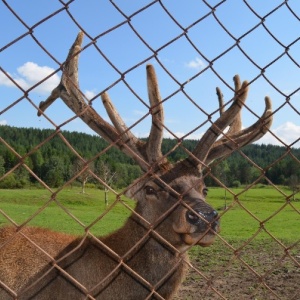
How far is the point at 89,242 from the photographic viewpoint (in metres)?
5.17

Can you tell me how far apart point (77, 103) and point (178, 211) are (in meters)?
1.45

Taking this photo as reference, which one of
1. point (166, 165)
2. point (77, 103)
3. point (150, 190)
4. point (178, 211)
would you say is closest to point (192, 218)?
point (178, 211)

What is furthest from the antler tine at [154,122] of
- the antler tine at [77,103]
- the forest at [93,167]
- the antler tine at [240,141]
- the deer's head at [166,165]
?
the forest at [93,167]

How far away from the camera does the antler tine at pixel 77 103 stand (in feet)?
11.7

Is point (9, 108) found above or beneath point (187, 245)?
above

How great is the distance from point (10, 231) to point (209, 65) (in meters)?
3.24

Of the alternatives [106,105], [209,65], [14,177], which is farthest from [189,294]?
[14,177]

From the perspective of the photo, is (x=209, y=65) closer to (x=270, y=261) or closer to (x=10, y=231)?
(x=10, y=231)

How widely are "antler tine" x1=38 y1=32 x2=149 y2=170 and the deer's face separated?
0.41 metres

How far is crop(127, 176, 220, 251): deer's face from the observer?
175 inches

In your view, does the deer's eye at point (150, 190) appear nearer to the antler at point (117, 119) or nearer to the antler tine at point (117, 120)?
the antler at point (117, 119)

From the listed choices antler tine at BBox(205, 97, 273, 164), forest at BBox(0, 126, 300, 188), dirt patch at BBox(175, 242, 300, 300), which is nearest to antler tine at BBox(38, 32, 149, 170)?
antler tine at BBox(205, 97, 273, 164)

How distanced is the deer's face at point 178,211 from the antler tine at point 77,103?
1.35 feet

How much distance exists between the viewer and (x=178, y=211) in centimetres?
482
